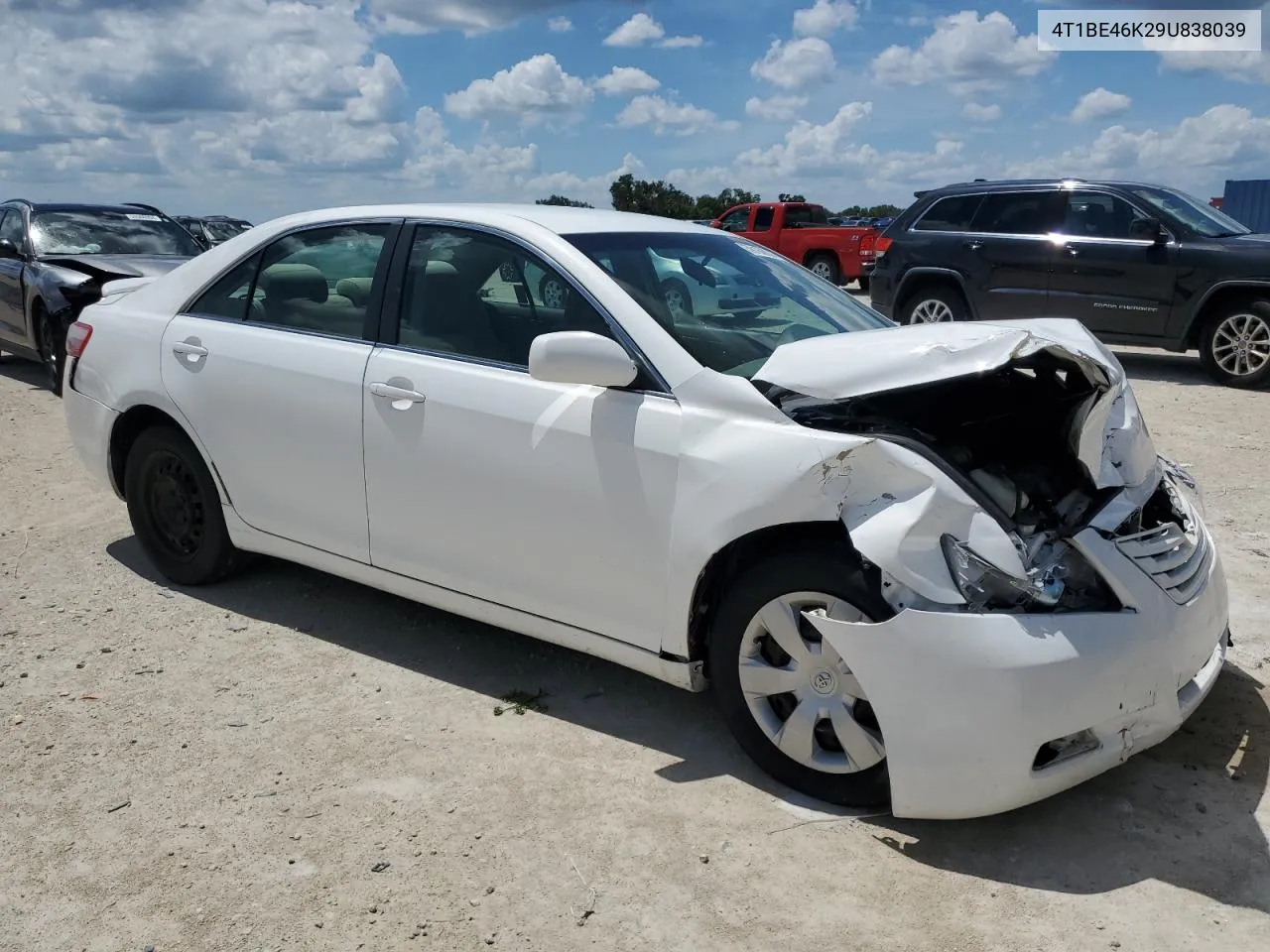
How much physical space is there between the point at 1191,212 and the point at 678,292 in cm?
871

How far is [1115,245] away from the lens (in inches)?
410

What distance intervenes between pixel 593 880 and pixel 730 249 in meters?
2.51

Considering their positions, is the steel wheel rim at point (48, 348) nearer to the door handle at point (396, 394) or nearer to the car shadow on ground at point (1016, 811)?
the car shadow on ground at point (1016, 811)

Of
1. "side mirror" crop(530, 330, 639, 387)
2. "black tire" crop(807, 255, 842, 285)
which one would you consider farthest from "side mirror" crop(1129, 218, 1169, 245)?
"black tire" crop(807, 255, 842, 285)

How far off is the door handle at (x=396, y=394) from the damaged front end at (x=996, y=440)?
1262mm

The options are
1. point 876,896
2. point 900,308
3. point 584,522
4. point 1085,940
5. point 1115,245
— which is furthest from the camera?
point 900,308

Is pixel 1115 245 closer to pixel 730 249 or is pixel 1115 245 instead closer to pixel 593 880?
pixel 730 249

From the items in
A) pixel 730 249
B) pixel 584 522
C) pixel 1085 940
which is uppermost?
pixel 730 249

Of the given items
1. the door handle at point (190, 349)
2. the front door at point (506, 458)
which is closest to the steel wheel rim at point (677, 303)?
the front door at point (506, 458)

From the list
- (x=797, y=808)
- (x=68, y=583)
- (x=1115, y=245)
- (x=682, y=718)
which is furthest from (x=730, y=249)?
(x=1115, y=245)

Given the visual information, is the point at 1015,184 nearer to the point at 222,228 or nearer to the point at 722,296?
the point at 722,296

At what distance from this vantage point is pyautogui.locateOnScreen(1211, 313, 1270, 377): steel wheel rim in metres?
9.78

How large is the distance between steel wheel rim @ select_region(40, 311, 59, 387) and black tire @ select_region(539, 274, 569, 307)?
757 cm

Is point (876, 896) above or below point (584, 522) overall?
below
